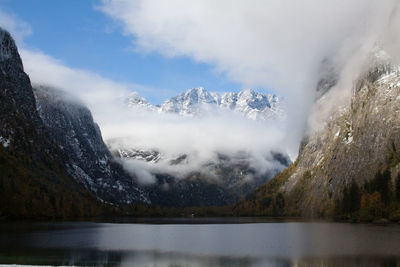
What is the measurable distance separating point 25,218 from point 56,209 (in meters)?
29.5

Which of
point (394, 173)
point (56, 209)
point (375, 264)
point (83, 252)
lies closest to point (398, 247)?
point (375, 264)

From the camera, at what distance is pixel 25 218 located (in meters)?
166

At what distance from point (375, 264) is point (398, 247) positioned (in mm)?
16405

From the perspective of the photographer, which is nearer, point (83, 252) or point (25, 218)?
point (83, 252)

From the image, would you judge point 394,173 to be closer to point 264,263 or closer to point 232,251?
point 232,251

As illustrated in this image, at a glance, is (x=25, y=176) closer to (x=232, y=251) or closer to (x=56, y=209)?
(x=56, y=209)

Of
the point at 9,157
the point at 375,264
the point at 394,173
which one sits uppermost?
the point at 9,157

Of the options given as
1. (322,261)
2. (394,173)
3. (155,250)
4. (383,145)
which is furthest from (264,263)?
(383,145)

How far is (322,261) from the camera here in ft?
165

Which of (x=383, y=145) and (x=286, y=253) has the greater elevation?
(x=383, y=145)

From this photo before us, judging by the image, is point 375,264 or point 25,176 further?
point 25,176

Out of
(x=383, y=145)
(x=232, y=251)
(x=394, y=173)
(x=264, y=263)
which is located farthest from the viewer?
(x=383, y=145)

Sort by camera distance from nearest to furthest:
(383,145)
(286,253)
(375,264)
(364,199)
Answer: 1. (375,264)
2. (286,253)
3. (364,199)
4. (383,145)

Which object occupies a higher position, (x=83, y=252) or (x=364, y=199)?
(x=364, y=199)
